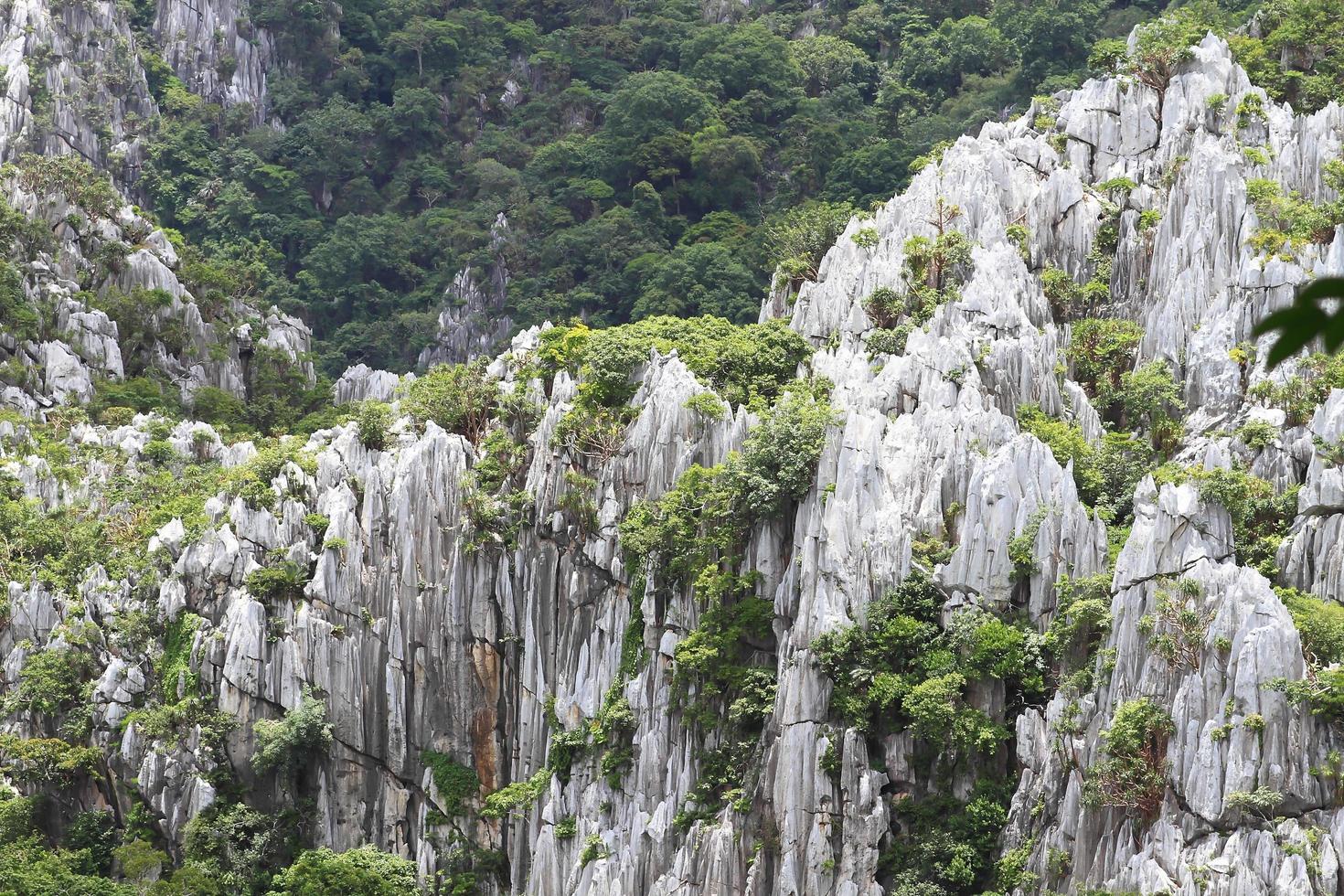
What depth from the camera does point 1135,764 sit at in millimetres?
22781

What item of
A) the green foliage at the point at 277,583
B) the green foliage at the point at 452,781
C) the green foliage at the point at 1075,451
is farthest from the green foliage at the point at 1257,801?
the green foliage at the point at 277,583

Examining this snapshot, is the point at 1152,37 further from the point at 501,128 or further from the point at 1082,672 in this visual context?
the point at 501,128

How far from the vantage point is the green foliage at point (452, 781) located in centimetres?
3366

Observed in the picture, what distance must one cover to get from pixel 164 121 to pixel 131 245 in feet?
48.6

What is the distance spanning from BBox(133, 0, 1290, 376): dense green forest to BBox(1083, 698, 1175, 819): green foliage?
996 inches

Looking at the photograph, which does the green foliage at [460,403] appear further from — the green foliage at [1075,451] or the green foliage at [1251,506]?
the green foliage at [1251,506]

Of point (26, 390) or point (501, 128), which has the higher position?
point (501, 128)

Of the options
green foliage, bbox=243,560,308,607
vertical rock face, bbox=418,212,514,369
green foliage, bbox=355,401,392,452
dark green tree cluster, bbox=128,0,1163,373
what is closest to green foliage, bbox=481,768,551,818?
green foliage, bbox=243,560,308,607

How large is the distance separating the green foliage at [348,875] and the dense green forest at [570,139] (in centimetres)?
2112

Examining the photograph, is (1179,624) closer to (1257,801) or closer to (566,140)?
(1257,801)

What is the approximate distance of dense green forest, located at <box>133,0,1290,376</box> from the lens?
184 feet

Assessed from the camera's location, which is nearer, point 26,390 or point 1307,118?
point 1307,118

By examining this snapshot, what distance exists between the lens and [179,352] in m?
52.7

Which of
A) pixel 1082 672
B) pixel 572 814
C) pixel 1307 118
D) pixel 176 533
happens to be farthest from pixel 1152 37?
pixel 176 533
